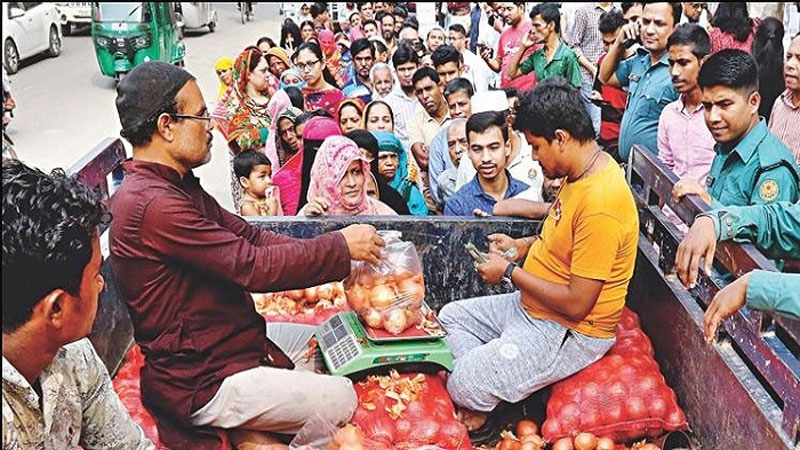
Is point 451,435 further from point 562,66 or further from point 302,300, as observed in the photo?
point 562,66

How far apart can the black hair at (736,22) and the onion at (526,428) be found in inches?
180

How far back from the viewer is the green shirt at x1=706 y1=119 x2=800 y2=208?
9.49 ft

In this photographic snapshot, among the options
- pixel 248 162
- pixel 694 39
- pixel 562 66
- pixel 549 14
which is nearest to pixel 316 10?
pixel 549 14

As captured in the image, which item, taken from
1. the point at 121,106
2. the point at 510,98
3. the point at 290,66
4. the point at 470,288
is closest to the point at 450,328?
the point at 470,288

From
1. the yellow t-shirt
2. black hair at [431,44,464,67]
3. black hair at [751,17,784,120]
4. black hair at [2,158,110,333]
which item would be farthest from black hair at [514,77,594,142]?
black hair at [431,44,464,67]

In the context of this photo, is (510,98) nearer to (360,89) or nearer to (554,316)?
(360,89)

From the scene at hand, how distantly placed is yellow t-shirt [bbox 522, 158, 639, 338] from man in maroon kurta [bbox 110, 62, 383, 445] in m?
0.85

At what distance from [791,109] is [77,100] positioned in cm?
1276

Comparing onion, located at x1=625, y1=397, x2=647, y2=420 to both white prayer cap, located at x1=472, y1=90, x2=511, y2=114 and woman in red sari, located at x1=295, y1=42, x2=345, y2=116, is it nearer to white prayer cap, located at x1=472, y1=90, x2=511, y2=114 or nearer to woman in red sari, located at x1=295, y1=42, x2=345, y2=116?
white prayer cap, located at x1=472, y1=90, x2=511, y2=114

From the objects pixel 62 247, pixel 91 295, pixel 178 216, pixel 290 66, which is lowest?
pixel 290 66

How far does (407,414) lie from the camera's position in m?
2.88

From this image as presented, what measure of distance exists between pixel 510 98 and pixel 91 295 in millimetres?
4855

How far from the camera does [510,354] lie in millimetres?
3059

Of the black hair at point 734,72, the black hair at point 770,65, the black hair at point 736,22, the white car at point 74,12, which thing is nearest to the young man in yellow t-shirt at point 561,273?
the black hair at point 734,72
